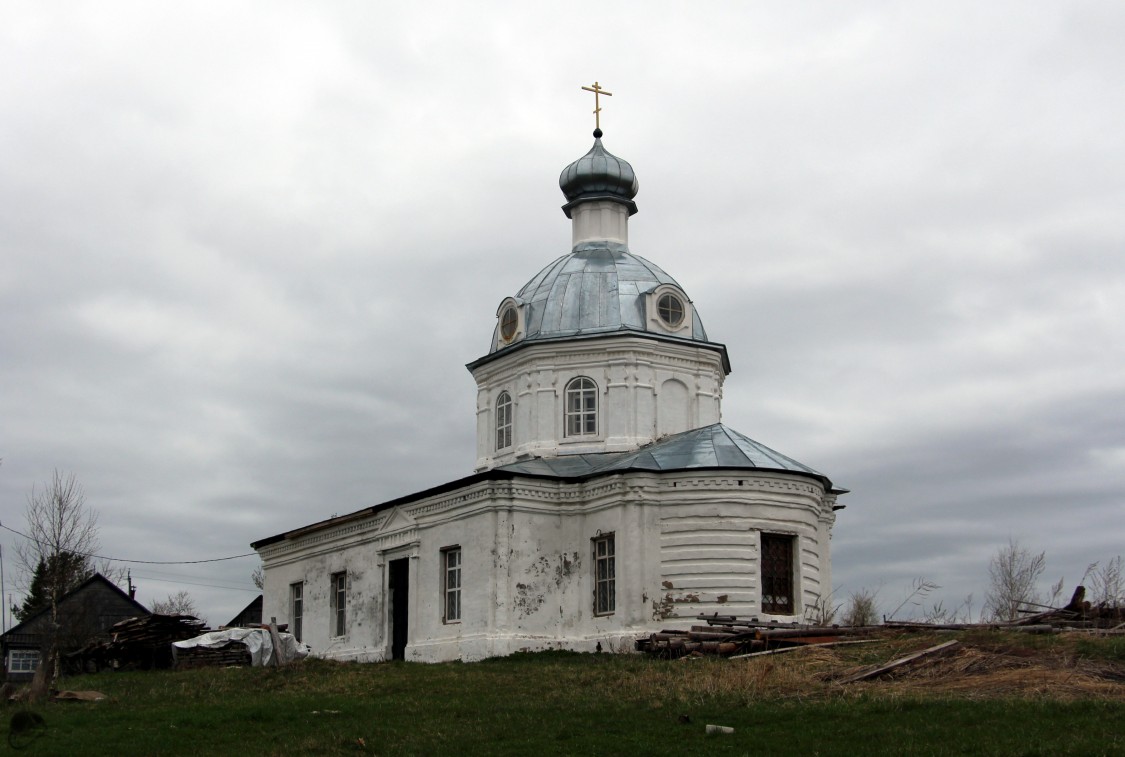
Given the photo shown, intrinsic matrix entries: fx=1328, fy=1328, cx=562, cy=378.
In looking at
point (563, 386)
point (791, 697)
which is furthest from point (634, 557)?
point (791, 697)

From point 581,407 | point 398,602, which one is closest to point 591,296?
point 581,407

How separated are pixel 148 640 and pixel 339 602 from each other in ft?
15.9

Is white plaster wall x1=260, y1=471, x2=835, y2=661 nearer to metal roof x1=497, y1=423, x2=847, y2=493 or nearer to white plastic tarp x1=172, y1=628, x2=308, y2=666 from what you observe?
metal roof x1=497, y1=423, x2=847, y2=493

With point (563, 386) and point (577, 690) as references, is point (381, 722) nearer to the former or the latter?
point (577, 690)

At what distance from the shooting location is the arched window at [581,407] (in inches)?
1205

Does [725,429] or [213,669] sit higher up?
[725,429]

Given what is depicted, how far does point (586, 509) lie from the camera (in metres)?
27.8

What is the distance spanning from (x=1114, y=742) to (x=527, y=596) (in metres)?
15.9

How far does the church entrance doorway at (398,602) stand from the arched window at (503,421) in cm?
382

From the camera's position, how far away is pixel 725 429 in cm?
2847

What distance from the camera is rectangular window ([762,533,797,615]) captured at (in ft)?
86.4

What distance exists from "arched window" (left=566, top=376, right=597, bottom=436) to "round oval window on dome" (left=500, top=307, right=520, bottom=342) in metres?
2.33

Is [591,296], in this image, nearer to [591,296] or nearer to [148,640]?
[591,296]

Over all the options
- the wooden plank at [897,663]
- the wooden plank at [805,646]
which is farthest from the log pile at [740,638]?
the wooden plank at [897,663]
